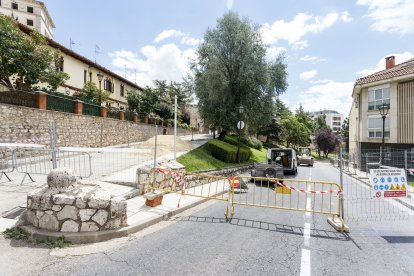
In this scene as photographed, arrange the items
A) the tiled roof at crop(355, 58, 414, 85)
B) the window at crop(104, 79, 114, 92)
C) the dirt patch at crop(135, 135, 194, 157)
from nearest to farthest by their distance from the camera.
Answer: the dirt patch at crop(135, 135, 194, 157) < the tiled roof at crop(355, 58, 414, 85) < the window at crop(104, 79, 114, 92)

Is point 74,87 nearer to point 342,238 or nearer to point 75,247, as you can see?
point 75,247

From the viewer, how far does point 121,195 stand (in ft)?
24.8

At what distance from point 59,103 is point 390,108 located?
26.5 metres

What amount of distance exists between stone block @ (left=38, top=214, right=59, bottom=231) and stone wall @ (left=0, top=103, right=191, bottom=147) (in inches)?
352

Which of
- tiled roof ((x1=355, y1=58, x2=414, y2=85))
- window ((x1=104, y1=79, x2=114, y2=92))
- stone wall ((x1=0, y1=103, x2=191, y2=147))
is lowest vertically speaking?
stone wall ((x1=0, y1=103, x2=191, y2=147))

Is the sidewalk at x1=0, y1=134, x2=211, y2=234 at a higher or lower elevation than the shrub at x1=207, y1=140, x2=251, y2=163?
lower

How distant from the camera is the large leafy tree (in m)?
20.3

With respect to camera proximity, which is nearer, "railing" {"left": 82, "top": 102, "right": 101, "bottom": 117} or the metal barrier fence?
the metal barrier fence

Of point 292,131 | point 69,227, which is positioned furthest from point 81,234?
point 292,131

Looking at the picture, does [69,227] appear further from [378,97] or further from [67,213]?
[378,97]

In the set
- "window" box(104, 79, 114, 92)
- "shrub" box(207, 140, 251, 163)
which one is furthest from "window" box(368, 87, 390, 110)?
"window" box(104, 79, 114, 92)

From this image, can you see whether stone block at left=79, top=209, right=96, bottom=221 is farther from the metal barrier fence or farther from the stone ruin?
the metal barrier fence

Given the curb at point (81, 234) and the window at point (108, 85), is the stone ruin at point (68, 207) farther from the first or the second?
the window at point (108, 85)

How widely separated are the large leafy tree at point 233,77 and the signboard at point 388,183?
574 inches
